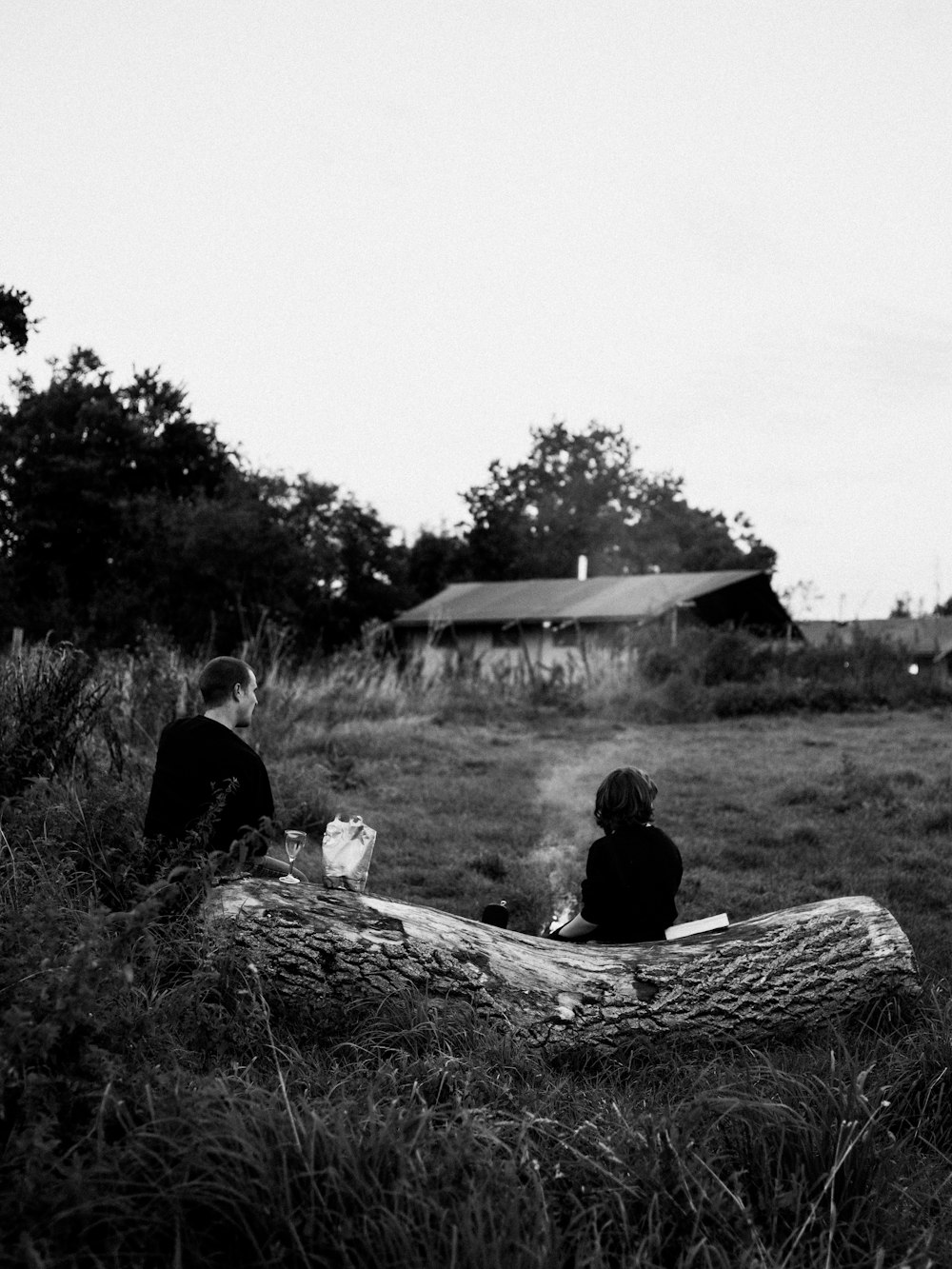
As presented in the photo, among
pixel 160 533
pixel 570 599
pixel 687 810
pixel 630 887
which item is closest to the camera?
pixel 630 887

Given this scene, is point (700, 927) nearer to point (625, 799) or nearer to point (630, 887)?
point (630, 887)

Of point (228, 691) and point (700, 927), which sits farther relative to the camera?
point (228, 691)

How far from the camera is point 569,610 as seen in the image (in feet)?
111

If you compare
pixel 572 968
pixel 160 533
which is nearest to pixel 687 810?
pixel 572 968

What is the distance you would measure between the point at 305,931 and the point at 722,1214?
68.5 inches

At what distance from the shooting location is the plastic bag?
172 inches

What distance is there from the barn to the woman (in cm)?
2522

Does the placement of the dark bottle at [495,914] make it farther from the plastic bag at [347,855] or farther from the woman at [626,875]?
the plastic bag at [347,855]

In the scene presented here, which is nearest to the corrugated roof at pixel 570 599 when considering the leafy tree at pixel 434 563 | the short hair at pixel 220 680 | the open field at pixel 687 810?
the leafy tree at pixel 434 563

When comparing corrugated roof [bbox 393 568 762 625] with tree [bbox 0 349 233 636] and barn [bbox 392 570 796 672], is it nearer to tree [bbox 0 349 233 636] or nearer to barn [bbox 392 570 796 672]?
barn [bbox 392 570 796 672]

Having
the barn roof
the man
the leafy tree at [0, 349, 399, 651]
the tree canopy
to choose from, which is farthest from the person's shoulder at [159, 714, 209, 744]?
the barn roof

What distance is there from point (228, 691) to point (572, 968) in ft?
6.14

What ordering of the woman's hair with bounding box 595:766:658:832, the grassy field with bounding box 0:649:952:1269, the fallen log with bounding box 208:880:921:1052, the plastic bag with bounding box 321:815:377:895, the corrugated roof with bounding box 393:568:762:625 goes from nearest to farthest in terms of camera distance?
the grassy field with bounding box 0:649:952:1269 → the fallen log with bounding box 208:880:921:1052 → the plastic bag with bounding box 321:815:377:895 → the woman's hair with bounding box 595:766:658:832 → the corrugated roof with bounding box 393:568:762:625

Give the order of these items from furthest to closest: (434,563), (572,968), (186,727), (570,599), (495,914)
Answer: (434,563)
(570,599)
(495,914)
(186,727)
(572,968)
